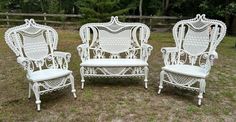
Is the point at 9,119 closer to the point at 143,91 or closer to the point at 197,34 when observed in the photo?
the point at 143,91

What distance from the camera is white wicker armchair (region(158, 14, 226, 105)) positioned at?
4.02 metres

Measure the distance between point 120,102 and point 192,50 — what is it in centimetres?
151

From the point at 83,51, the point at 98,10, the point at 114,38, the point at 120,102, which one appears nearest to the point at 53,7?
the point at 98,10

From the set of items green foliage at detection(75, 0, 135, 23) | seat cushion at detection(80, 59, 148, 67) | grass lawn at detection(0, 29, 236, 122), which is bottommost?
grass lawn at detection(0, 29, 236, 122)

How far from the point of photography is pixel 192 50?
15.1 ft

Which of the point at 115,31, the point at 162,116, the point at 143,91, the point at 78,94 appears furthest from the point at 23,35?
the point at 162,116

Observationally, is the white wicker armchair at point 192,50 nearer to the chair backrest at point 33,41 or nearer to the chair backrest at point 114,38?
the chair backrest at point 114,38

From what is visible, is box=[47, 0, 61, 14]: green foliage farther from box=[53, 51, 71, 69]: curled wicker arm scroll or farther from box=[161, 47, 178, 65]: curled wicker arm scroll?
box=[161, 47, 178, 65]: curled wicker arm scroll

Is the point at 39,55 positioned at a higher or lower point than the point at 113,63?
higher

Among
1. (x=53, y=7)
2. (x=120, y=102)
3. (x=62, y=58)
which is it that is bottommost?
(x=120, y=102)

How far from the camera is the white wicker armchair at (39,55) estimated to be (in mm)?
3744

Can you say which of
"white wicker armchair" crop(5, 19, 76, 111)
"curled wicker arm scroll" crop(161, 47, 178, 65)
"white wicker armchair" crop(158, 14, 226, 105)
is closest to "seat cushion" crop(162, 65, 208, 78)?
"white wicker armchair" crop(158, 14, 226, 105)

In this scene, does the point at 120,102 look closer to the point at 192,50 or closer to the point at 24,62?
the point at 24,62

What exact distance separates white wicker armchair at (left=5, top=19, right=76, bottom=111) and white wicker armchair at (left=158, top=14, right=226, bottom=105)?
149 cm
